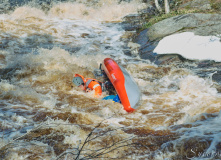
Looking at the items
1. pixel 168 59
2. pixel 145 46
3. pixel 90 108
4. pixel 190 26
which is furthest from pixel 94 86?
pixel 190 26

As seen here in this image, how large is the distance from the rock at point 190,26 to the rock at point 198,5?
107 inches

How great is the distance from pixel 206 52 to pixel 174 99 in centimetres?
259

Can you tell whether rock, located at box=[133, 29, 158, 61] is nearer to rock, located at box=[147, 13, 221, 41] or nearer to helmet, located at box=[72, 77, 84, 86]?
rock, located at box=[147, 13, 221, 41]

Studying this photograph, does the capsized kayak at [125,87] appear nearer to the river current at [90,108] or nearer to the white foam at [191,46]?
the river current at [90,108]

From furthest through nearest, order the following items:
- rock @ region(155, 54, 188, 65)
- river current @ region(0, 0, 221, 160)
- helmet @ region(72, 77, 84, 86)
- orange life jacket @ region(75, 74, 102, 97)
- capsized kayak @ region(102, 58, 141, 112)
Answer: rock @ region(155, 54, 188, 65) < helmet @ region(72, 77, 84, 86) < orange life jacket @ region(75, 74, 102, 97) < capsized kayak @ region(102, 58, 141, 112) < river current @ region(0, 0, 221, 160)

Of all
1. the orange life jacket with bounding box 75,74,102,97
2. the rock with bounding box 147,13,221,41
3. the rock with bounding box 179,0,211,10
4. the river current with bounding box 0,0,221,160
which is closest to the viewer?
the river current with bounding box 0,0,221,160

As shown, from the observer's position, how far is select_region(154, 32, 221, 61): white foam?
6.85m

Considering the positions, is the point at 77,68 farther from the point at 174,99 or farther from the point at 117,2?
the point at 117,2

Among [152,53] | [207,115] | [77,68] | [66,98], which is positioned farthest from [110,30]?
[207,115]

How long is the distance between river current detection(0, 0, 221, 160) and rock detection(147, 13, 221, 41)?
5.01 ft

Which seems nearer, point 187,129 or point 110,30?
point 187,129

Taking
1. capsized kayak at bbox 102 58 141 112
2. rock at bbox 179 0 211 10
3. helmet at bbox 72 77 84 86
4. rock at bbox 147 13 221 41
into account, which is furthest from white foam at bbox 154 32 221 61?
rock at bbox 179 0 211 10

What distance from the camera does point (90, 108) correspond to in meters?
4.79

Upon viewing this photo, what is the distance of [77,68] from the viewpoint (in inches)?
271
